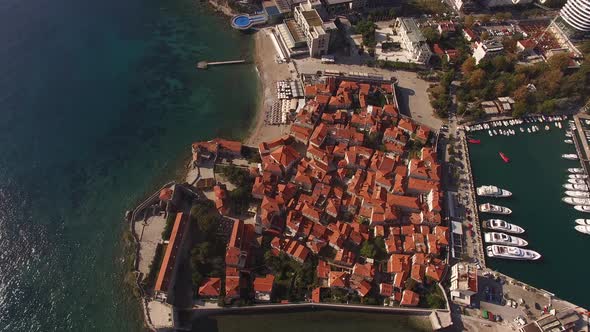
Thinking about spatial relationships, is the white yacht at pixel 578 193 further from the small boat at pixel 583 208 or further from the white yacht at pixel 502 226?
the white yacht at pixel 502 226

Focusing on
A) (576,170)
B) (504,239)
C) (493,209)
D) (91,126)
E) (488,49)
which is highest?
(488,49)

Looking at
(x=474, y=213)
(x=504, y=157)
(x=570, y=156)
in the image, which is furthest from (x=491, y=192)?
(x=570, y=156)

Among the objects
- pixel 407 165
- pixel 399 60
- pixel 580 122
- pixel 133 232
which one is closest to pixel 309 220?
pixel 407 165

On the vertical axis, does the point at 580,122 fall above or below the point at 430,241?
above

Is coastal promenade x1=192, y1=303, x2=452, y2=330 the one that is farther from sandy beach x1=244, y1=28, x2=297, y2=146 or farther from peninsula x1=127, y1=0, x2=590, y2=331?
sandy beach x1=244, y1=28, x2=297, y2=146

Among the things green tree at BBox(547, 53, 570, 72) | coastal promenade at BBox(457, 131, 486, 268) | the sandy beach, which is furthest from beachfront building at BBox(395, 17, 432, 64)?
the sandy beach

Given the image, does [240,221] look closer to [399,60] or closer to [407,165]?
[407,165]

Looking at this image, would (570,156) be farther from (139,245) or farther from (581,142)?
(139,245)
